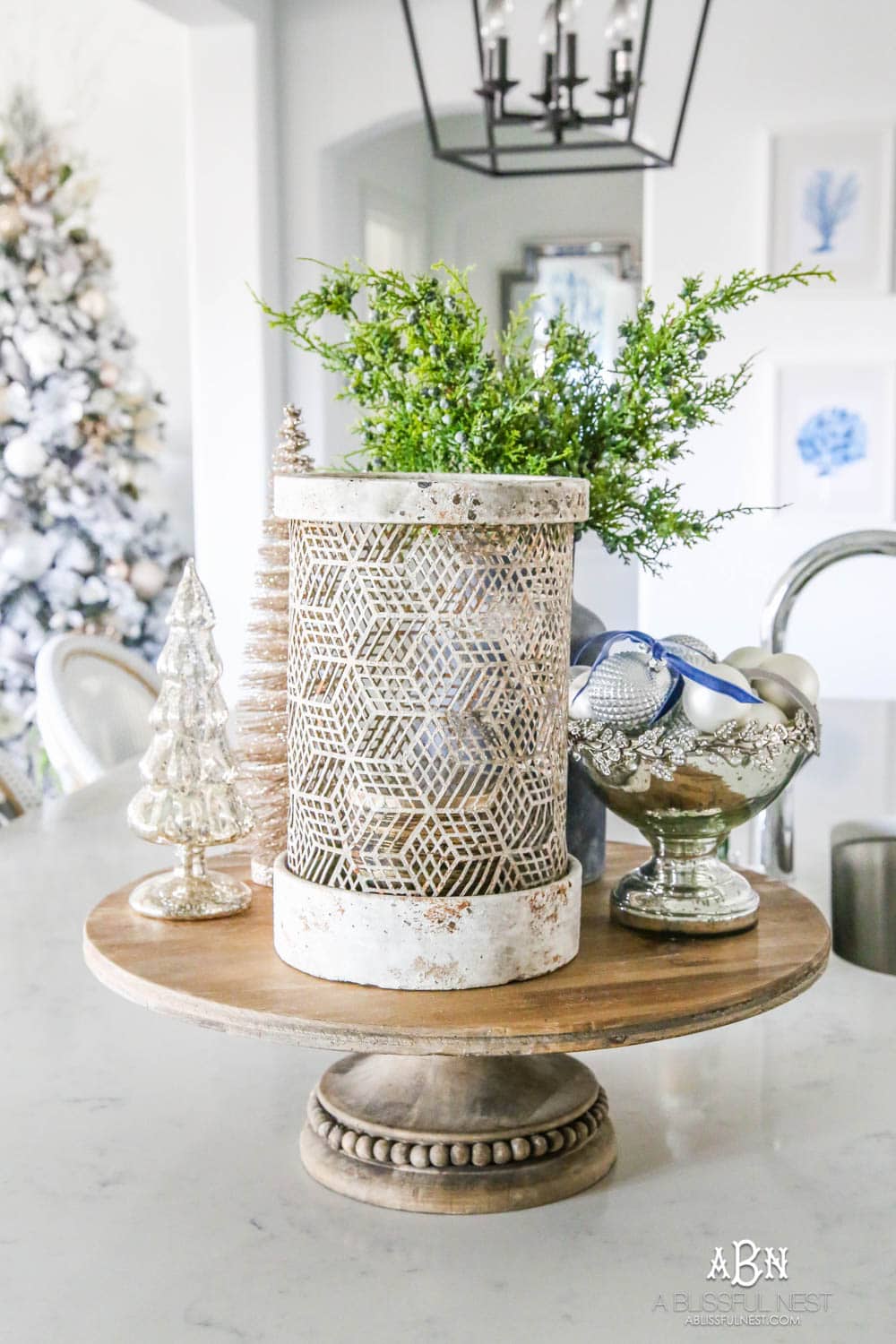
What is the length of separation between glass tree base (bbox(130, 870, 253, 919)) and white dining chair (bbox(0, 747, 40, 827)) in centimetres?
93

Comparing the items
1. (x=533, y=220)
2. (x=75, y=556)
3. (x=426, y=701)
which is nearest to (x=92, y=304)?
(x=75, y=556)

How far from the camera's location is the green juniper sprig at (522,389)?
2.84 ft

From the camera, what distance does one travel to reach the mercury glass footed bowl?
82 centimetres

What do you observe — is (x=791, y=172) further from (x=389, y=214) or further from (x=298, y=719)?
(x=298, y=719)

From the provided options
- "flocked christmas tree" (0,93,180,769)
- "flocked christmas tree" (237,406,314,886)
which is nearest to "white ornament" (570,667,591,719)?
"flocked christmas tree" (237,406,314,886)

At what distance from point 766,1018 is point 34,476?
10.0 ft

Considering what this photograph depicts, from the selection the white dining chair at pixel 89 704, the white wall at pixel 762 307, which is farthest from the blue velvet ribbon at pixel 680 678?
the white wall at pixel 762 307

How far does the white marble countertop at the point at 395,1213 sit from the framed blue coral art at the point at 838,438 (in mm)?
3169

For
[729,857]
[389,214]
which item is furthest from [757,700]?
[389,214]

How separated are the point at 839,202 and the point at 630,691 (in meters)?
3.62

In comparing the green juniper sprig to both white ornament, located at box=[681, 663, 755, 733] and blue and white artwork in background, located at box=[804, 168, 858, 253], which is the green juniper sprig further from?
blue and white artwork in background, located at box=[804, 168, 858, 253]

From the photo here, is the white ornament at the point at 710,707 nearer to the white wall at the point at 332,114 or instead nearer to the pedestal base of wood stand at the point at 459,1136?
the pedestal base of wood stand at the point at 459,1136

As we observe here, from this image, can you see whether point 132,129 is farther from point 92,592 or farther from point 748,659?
point 748,659

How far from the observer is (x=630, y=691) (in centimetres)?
82
